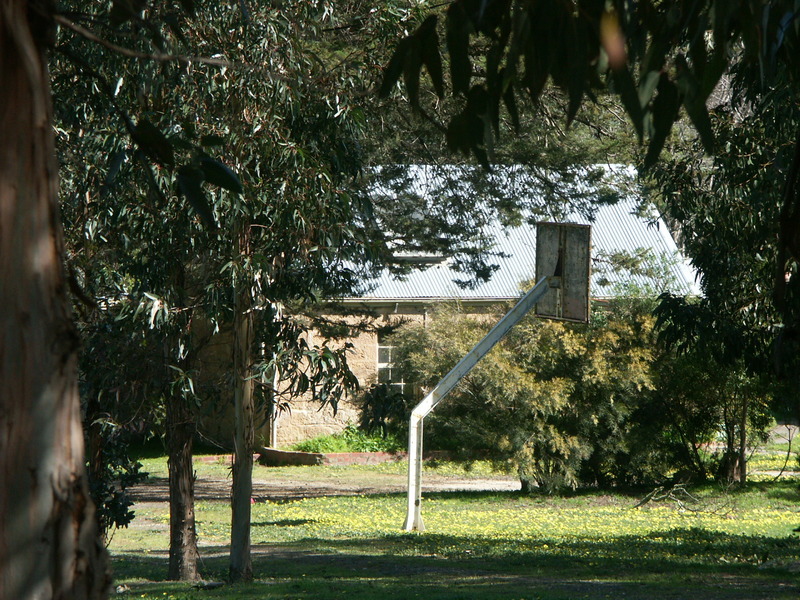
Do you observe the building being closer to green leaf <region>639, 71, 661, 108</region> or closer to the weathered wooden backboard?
the weathered wooden backboard

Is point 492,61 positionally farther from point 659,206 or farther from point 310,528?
point 659,206

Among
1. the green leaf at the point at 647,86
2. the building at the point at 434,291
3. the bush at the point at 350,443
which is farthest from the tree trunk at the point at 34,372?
the bush at the point at 350,443

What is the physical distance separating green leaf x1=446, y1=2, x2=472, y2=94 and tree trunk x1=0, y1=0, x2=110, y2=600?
1.42m

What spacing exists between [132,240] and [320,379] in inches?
94.5

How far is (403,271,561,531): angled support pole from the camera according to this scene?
48.5 ft

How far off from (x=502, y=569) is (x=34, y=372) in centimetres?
952

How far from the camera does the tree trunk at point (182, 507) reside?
35.9ft

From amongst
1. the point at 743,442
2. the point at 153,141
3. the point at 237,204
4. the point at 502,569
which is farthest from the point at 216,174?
the point at 743,442

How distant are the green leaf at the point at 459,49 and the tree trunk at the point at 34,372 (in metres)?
1.42

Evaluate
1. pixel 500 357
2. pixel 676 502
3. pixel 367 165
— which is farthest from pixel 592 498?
pixel 367 165

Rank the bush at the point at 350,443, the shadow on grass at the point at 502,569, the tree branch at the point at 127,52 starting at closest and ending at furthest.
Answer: the tree branch at the point at 127,52 → the shadow on grass at the point at 502,569 → the bush at the point at 350,443

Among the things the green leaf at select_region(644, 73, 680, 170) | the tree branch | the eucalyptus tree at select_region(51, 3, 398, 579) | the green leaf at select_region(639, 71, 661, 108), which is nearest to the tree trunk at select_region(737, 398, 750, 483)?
the eucalyptus tree at select_region(51, 3, 398, 579)

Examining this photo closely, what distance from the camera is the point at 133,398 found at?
9.62 m

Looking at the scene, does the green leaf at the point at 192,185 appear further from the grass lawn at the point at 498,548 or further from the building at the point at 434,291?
the building at the point at 434,291
